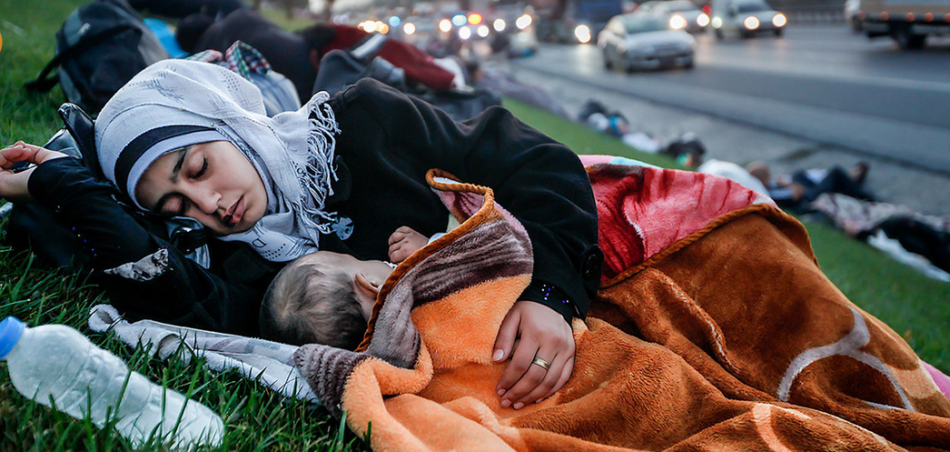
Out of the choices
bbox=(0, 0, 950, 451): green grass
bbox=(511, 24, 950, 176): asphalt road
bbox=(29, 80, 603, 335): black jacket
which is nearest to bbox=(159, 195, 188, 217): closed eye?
bbox=(29, 80, 603, 335): black jacket

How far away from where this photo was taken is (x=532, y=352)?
1623 millimetres

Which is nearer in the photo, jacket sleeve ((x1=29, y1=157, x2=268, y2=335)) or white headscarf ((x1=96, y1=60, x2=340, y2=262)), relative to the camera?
jacket sleeve ((x1=29, y1=157, x2=268, y2=335))

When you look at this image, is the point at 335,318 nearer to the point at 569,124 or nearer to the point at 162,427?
the point at 162,427

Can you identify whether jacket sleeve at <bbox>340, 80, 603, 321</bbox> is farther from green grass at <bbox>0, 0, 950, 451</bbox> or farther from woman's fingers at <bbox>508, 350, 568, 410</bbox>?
green grass at <bbox>0, 0, 950, 451</bbox>

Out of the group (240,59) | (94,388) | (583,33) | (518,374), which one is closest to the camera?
(94,388)

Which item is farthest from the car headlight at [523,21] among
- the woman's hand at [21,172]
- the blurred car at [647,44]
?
the woman's hand at [21,172]

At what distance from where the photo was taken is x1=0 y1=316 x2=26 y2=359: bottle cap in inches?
45.6

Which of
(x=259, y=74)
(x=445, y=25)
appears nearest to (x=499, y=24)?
(x=445, y=25)

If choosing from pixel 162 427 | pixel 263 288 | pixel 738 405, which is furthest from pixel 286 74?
pixel 738 405

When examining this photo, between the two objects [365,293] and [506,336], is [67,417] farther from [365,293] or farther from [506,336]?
[506,336]

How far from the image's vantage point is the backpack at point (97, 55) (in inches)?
117

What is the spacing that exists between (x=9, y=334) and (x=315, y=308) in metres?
0.68

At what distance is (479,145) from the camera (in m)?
2.07

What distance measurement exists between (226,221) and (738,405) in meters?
1.51
